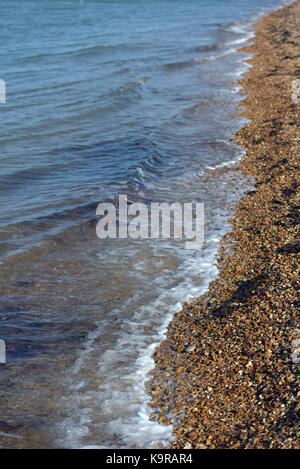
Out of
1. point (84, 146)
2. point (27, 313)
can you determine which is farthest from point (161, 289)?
point (84, 146)

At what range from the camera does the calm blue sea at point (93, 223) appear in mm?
4891

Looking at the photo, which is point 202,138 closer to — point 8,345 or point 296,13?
point 8,345

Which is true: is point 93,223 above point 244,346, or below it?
above

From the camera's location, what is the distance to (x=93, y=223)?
8.85 m

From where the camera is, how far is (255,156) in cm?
1152

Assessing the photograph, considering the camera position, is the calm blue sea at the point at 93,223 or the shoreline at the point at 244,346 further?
the calm blue sea at the point at 93,223

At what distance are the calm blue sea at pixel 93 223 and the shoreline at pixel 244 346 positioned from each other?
0.28 meters

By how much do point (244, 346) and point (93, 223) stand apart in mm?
4501

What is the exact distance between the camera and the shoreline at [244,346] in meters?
4.30

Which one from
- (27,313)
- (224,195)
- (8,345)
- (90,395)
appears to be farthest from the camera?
(224,195)

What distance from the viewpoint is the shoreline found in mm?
4297

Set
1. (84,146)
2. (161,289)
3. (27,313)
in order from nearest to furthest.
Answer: (27,313), (161,289), (84,146)

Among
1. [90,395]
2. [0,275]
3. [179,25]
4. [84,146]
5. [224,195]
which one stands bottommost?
[90,395]

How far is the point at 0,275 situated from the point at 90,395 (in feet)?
10.1
